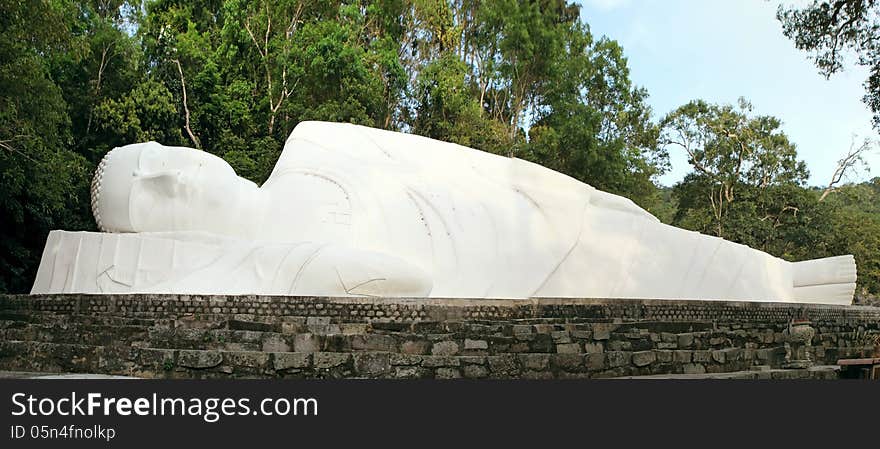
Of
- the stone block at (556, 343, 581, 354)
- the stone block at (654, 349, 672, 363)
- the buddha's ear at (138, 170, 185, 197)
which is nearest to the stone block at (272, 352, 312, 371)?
the stone block at (556, 343, 581, 354)

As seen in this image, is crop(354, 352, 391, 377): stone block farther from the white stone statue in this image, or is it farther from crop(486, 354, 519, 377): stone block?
the white stone statue

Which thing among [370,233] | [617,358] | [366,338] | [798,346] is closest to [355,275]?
[370,233]

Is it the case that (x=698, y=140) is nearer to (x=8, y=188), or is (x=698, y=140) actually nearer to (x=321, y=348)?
(x=8, y=188)

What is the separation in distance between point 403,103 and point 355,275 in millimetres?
13573

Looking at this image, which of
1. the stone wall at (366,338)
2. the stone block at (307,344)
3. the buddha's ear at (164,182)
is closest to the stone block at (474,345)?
the stone wall at (366,338)

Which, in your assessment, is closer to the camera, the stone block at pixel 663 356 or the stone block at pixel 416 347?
the stone block at pixel 416 347

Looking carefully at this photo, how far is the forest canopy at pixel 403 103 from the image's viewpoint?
14.9 metres

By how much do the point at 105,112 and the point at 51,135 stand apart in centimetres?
432

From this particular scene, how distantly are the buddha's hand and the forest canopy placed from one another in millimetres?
6671

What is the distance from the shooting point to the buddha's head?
23.9ft

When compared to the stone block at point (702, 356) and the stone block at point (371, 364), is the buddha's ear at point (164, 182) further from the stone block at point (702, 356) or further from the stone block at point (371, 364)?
the stone block at point (702, 356)

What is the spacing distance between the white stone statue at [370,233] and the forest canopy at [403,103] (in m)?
5.09

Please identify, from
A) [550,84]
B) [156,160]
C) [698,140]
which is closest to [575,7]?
[550,84]

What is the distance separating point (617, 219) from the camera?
322 inches
